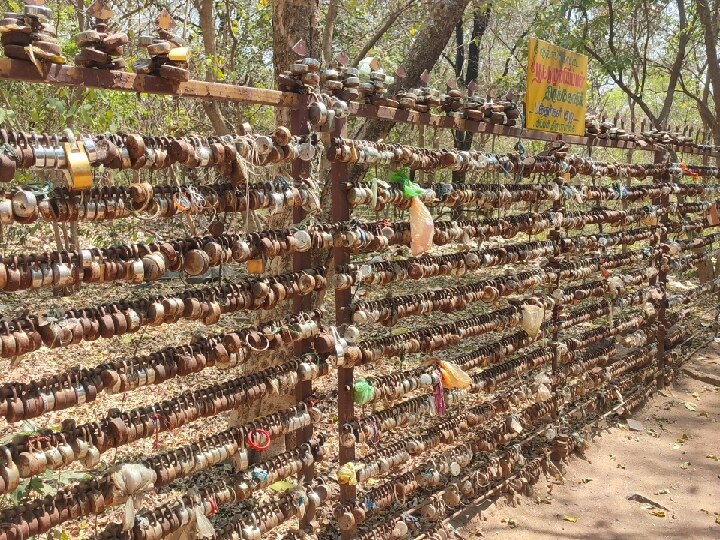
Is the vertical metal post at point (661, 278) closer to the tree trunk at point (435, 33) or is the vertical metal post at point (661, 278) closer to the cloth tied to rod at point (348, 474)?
the tree trunk at point (435, 33)

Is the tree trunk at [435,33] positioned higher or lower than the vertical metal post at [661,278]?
higher

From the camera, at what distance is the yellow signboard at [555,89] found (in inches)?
173

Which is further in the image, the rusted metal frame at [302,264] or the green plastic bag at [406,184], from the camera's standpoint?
the green plastic bag at [406,184]

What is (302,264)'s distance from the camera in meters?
3.10

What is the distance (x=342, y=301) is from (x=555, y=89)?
241 cm

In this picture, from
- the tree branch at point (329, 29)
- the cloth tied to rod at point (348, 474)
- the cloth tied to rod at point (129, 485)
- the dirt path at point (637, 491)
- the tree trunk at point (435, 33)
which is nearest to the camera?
Answer: the cloth tied to rod at point (129, 485)

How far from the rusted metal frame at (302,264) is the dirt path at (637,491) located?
142 centimetres

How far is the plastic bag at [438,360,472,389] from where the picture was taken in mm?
3775

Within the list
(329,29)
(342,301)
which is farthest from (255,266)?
(329,29)

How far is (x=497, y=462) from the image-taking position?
175 inches

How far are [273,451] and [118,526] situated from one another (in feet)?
6.80

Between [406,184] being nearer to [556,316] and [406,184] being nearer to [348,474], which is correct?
[348,474]

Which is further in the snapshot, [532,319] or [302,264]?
[532,319]

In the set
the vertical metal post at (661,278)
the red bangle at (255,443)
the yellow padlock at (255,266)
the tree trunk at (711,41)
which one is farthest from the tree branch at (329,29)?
the tree trunk at (711,41)
